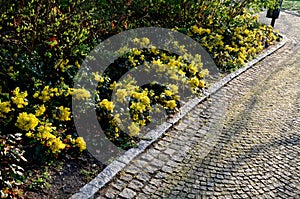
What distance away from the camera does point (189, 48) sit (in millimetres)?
7309

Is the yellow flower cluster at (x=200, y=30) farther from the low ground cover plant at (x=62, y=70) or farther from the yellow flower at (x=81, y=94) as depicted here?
the yellow flower at (x=81, y=94)

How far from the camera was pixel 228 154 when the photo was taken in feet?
14.8

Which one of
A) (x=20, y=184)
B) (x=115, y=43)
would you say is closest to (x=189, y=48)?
(x=115, y=43)

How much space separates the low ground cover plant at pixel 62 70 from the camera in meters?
3.93

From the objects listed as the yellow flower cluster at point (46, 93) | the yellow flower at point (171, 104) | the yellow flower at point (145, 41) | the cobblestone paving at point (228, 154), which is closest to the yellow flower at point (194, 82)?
the cobblestone paving at point (228, 154)

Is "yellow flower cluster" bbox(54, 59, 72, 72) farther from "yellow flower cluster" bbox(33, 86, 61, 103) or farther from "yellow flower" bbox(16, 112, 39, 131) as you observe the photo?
"yellow flower" bbox(16, 112, 39, 131)

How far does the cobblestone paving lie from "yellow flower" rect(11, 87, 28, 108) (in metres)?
1.35

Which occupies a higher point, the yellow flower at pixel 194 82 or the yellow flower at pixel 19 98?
the yellow flower at pixel 19 98

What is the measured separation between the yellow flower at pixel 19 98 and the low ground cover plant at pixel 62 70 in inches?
0.4

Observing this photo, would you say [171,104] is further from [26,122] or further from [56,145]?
[26,122]

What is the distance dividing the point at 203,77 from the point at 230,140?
2.03 meters

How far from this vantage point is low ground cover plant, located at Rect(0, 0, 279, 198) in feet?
12.9

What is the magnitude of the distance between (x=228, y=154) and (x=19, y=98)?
258 cm

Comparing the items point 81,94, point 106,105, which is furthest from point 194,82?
point 81,94
